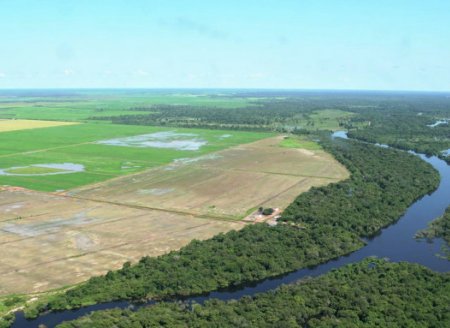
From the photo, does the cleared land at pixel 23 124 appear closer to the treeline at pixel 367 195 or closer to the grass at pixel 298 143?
the grass at pixel 298 143

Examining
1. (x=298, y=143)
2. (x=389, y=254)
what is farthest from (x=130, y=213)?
(x=298, y=143)

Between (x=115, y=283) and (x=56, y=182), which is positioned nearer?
(x=115, y=283)

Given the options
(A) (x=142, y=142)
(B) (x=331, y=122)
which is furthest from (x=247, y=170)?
(B) (x=331, y=122)

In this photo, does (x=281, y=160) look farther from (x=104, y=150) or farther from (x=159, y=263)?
(x=159, y=263)

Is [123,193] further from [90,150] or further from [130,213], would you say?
[90,150]

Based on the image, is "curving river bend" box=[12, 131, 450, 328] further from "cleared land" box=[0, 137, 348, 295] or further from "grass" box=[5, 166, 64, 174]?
"grass" box=[5, 166, 64, 174]

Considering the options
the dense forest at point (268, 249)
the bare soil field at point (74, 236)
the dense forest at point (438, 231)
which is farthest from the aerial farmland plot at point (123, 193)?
the dense forest at point (438, 231)
